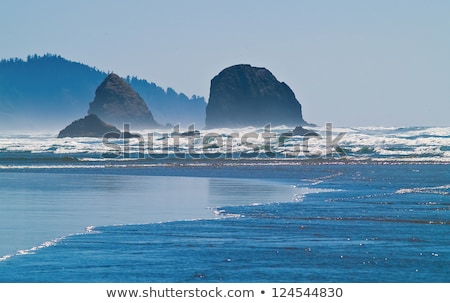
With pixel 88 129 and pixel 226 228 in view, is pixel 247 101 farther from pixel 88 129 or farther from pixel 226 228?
pixel 226 228

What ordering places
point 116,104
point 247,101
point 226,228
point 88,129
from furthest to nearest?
point 247,101 < point 116,104 < point 88,129 < point 226,228

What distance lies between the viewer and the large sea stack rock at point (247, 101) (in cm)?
16700

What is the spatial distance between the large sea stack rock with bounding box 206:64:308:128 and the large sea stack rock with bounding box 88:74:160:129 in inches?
605

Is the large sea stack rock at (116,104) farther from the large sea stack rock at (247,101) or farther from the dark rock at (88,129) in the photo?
the dark rock at (88,129)

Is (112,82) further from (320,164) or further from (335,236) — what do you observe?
(335,236)

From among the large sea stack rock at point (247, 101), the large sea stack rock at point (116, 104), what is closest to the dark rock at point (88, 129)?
the large sea stack rock at point (116, 104)

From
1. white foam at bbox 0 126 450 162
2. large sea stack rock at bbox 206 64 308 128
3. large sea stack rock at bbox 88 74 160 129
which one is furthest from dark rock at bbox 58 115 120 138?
large sea stack rock at bbox 206 64 308 128

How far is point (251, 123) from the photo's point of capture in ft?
542

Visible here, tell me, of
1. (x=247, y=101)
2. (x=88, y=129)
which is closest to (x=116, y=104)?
(x=247, y=101)

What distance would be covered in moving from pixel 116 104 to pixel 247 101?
92.3 feet

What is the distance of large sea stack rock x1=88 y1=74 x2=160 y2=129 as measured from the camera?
522 ft

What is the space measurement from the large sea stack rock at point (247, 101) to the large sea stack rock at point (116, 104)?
50.4 ft

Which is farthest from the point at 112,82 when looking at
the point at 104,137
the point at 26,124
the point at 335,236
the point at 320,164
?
the point at 335,236

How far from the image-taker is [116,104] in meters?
160
